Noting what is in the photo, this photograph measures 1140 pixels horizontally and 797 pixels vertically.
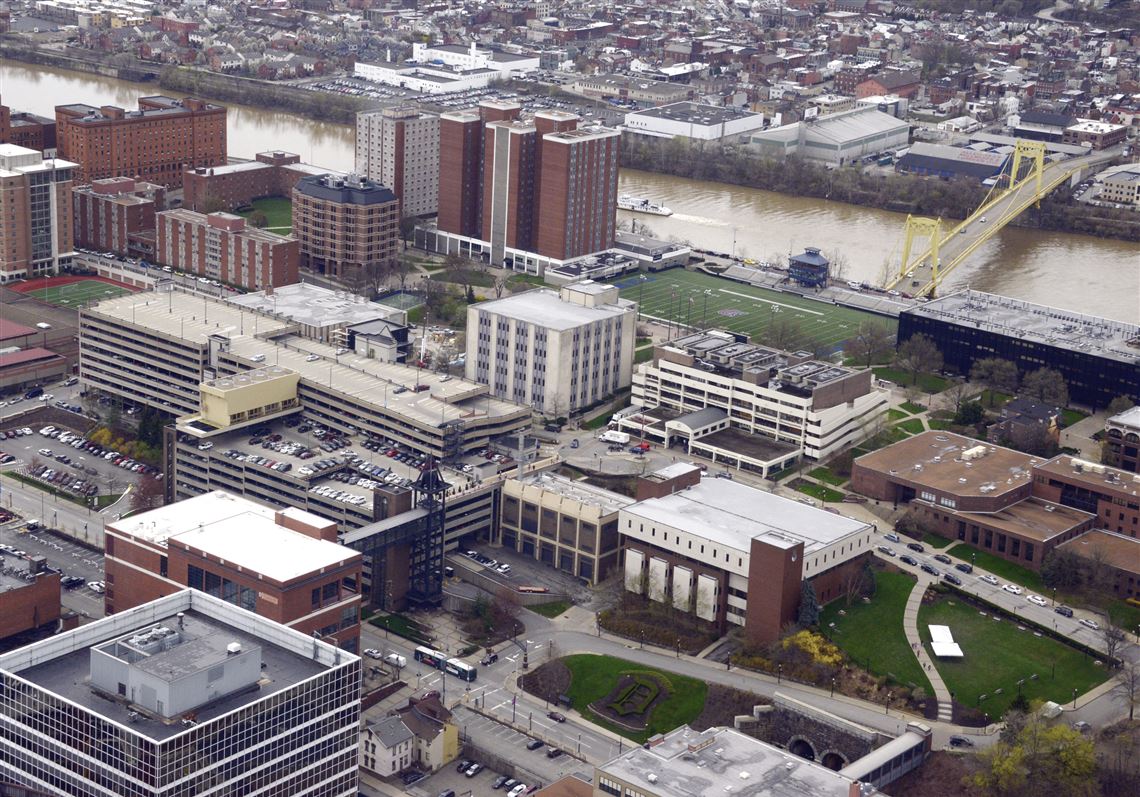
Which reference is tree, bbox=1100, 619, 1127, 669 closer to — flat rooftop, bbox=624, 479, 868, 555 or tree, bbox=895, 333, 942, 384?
flat rooftop, bbox=624, 479, 868, 555

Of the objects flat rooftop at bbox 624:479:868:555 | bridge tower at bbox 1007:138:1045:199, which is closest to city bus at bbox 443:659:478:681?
flat rooftop at bbox 624:479:868:555

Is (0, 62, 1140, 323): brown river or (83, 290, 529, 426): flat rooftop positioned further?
(0, 62, 1140, 323): brown river

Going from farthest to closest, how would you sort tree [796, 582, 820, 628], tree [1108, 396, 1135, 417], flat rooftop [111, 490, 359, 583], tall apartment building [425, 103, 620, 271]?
tall apartment building [425, 103, 620, 271], tree [1108, 396, 1135, 417], tree [796, 582, 820, 628], flat rooftop [111, 490, 359, 583]

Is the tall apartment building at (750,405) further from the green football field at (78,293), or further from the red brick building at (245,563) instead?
the green football field at (78,293)

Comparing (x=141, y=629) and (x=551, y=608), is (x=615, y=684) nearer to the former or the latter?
(x=551, y=608)

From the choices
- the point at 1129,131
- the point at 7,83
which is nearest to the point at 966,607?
the point at 1129,131

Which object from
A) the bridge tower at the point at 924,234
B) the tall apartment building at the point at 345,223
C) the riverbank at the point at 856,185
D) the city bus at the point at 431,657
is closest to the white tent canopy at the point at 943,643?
the city bus at the point at 431,657

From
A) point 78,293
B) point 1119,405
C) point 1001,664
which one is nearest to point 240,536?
point 1001,664
